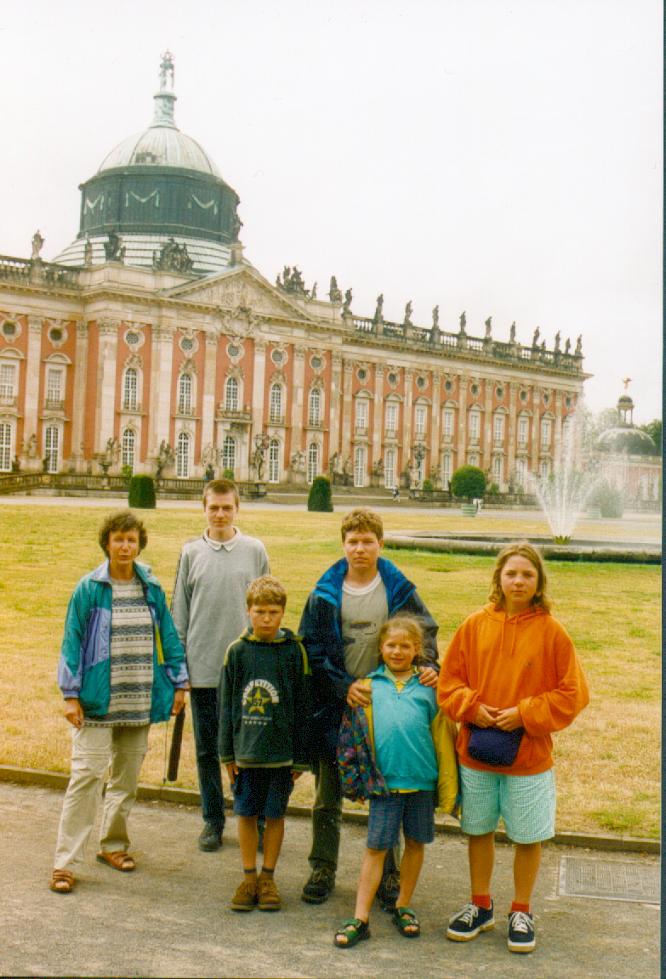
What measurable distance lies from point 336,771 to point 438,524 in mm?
9570

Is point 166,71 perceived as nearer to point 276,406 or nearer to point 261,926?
point 261,926

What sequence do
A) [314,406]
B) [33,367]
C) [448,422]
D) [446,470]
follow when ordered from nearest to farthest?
[446,470] < [33,367] < [448,422] < [314,406]

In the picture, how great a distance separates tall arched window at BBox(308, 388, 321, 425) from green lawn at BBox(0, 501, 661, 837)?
23.7 metres

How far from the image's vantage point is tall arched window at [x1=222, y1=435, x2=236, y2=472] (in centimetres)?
3155

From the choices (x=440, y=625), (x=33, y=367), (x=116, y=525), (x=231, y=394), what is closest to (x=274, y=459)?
(x=231, y=394)

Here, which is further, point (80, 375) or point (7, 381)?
point (80, 375)

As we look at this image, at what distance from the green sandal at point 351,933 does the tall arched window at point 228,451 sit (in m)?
27.9

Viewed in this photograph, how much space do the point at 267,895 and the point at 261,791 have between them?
395mm

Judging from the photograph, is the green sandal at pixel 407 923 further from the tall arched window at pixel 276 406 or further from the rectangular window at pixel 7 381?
the tall arched window at pixel 276 406

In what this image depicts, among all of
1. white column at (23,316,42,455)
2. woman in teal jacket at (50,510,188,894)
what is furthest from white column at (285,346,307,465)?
woman in teal jacket at (50,510,188,894)

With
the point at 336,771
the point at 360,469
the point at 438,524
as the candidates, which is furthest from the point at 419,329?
the point at 336,771

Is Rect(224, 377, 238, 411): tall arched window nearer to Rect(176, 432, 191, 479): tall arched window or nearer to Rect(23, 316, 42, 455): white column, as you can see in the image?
Rect(176, 432, 191, 479): tall arched window

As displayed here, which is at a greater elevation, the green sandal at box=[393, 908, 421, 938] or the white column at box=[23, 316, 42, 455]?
the white column at box=[23, 316, 42, 455]

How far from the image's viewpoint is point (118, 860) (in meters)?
4.57
